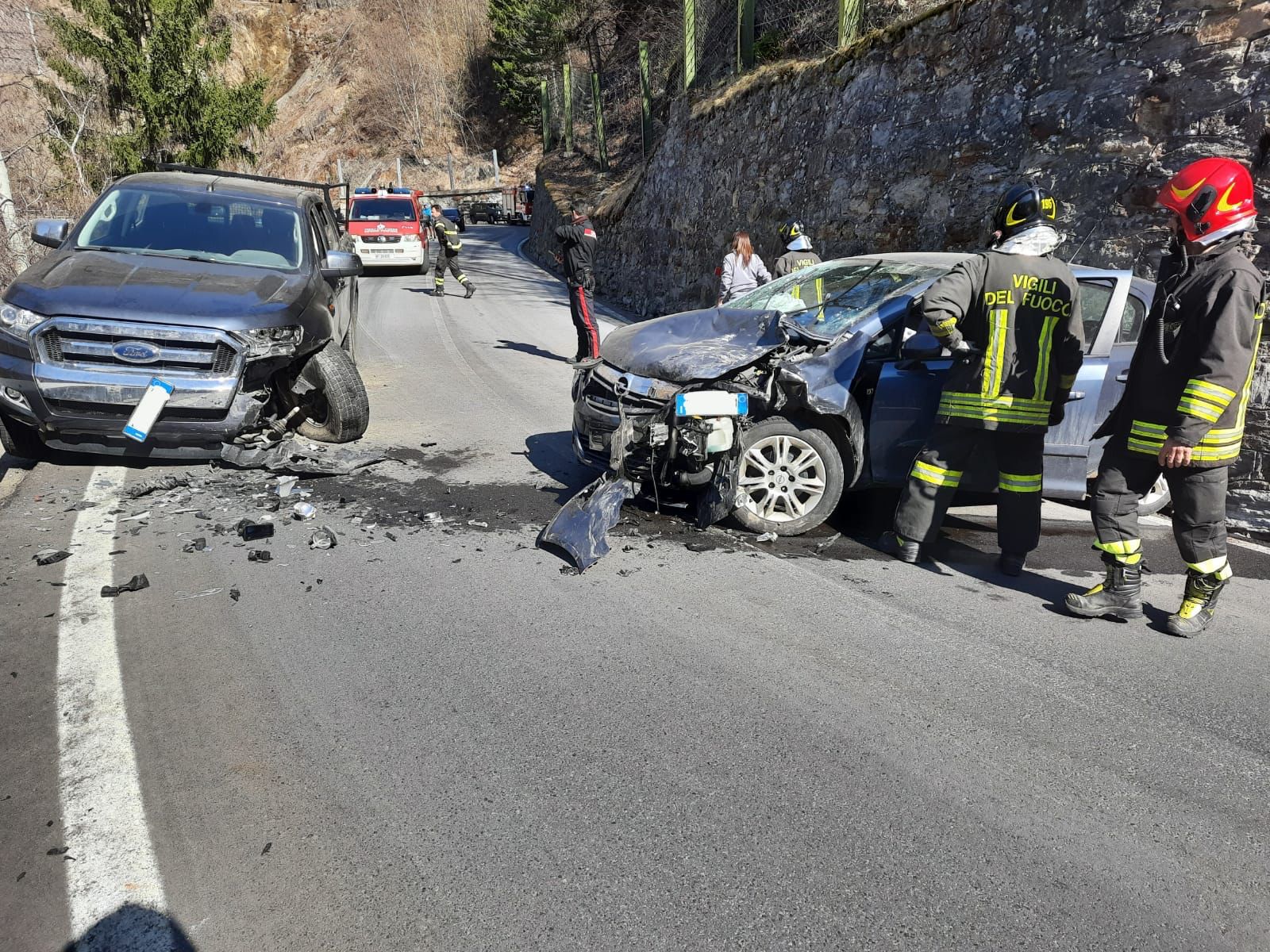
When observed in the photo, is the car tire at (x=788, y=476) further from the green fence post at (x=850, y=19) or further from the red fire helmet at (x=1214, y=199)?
the green fence post at (x=850, y=19)

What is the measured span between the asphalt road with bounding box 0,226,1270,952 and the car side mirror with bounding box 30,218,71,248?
7.61ft

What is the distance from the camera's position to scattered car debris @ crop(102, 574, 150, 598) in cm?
410

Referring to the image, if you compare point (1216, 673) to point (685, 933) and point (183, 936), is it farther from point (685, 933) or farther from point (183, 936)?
point (183, 936)

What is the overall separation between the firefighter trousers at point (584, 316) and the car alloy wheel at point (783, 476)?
5.50m

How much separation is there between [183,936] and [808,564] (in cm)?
348

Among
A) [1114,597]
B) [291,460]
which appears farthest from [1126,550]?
[291,460]

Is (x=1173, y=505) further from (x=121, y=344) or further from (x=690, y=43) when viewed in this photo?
(x=690, y=43)

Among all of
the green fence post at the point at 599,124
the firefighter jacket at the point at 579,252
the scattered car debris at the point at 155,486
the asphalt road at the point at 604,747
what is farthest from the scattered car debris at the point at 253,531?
Result: the green fence post at the point at 599,124

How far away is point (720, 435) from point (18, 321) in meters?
4.51

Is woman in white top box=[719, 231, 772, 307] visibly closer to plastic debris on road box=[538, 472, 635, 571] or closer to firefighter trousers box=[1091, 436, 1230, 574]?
plastic debris on road box=[538, 472, 635, 571]

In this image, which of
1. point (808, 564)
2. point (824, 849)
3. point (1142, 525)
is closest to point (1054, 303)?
point (808, 564)

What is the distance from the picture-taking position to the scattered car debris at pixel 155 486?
5488 mm

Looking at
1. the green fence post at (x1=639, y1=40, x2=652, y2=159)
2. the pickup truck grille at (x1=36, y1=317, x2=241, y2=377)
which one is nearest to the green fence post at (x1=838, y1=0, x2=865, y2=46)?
the green fence post at (x1=639, y1=40, x2=652, y2=159)

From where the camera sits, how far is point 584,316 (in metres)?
10.5
